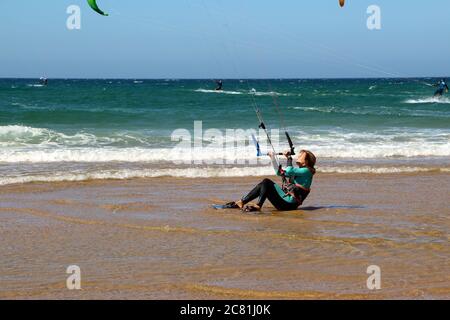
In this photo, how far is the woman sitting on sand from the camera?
8.88 meters

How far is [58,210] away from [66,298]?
12.9 ft

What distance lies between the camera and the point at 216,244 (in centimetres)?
698

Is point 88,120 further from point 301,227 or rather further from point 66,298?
point 66,298

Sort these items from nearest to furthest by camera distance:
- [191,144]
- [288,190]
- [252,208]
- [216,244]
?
[216,244] → [252,208] → [288,190] → [191,144]

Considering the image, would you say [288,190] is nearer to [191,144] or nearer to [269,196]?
[269,196]

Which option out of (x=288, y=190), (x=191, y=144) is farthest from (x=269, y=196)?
(x=191, y=144)

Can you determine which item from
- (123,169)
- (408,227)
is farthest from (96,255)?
(123,169)

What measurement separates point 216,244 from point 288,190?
93.1 inches

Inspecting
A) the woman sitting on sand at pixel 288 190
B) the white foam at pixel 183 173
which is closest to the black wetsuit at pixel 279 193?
the woman sitting on sand at pixel 288 190

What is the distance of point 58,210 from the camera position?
9.05 metres

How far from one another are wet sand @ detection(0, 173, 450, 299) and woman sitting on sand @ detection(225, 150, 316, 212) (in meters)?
0.20

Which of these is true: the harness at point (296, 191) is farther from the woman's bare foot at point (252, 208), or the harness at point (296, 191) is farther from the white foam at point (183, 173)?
the white foam at point (183, 173)

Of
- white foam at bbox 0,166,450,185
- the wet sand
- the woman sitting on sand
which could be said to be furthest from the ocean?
the wet sand

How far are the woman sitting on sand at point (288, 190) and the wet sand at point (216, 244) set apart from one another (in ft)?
0.64
